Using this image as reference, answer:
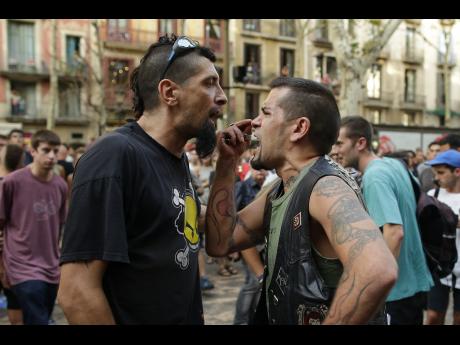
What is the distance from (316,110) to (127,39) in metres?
33.3

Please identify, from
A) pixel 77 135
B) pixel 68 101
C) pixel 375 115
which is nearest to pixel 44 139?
pixel 77 135

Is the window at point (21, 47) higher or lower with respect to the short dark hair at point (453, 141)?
higher

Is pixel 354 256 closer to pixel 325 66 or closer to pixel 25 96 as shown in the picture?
pixel 25 96

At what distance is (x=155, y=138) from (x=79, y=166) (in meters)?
0.42

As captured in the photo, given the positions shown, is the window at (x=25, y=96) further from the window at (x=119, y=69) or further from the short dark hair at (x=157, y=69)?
the short dark hair at (x=157, y=69)

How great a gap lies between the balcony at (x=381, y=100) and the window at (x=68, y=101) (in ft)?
68.6

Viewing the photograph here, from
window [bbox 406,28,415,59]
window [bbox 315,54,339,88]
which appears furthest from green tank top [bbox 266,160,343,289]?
window [bbox 406,28,415,59]

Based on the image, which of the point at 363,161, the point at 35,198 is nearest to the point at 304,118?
the point at 363,161

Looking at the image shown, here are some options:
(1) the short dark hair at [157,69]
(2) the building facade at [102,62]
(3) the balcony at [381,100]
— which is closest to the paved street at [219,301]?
(1) the short dark hair at [157,69]

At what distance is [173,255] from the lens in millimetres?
2146

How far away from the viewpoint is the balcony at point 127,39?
3350cm

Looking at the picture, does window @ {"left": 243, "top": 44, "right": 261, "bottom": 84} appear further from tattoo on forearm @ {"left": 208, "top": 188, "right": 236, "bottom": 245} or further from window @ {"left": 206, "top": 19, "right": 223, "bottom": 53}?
tattoo on forearm @ {"left": 208, "top": 188, "right": 236, "bottom": 245}

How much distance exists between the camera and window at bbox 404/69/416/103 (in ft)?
145

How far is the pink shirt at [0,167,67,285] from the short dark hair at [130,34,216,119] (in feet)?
8.77
